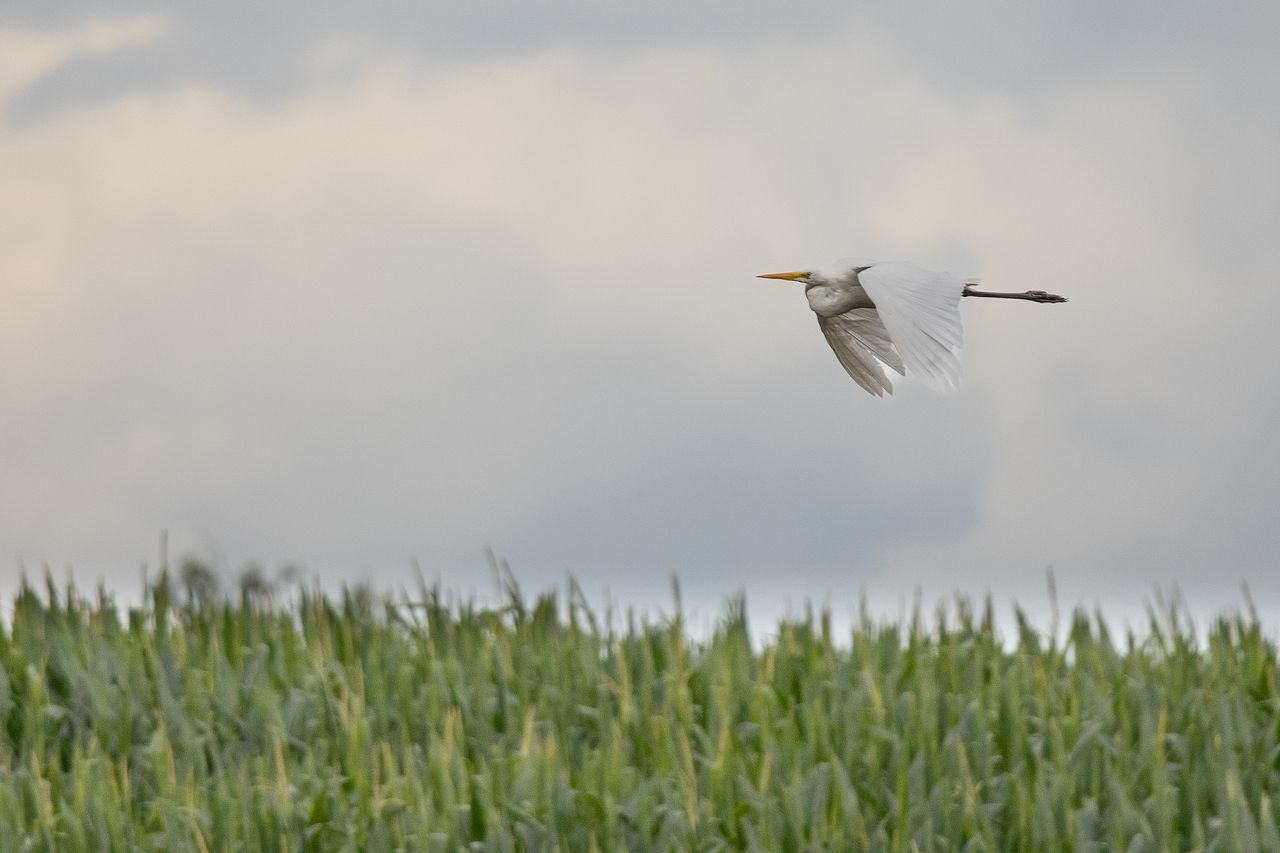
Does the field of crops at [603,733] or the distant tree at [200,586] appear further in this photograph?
the distant tree at [200,586]

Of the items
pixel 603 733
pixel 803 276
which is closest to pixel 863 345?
pixel 803 276

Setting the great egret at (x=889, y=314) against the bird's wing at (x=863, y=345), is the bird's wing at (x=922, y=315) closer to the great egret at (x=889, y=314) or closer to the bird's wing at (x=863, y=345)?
the great egret at (x=889, y=314)

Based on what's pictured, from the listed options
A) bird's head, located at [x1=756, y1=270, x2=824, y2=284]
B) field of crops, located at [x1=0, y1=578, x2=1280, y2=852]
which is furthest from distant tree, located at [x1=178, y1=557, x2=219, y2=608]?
bird's head, located at [x1=756, y1=270, x2=824, y2=284]

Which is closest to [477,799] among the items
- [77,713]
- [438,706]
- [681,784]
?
[681,784]

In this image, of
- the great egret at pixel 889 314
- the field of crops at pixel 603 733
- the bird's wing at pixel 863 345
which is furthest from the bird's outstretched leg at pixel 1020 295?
the field of crops at pixel 603 733

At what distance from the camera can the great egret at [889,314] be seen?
4230 millimetres

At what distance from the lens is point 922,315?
4328 millimetres

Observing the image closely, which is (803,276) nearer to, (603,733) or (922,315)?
(922,315)

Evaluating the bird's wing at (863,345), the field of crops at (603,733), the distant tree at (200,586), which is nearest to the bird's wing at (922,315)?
the bird's wing at (863,345)

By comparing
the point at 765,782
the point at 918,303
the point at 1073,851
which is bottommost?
the point at 1073,851

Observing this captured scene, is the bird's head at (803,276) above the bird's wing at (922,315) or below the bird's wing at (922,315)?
above

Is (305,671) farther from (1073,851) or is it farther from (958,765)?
(1073,851)

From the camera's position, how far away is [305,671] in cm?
523

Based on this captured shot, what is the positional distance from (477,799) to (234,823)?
2.10 feet
